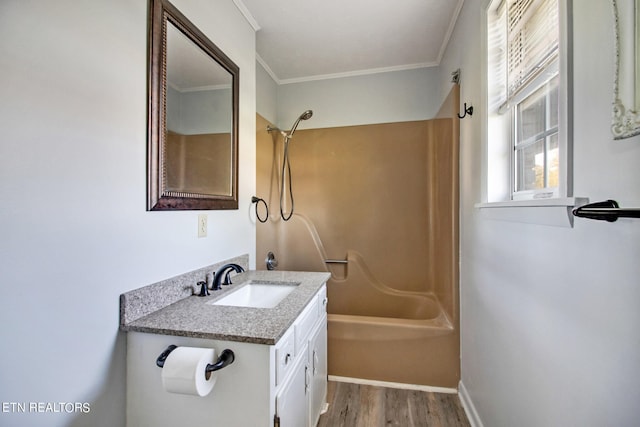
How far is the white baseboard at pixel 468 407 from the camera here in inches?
61.7

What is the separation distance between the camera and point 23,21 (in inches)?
27.2

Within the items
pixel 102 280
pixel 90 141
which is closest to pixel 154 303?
pixel 102 280

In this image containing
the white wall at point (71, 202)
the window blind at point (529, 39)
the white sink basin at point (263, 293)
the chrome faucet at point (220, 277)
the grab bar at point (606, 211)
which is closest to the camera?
the grab bar at point (606, 211)

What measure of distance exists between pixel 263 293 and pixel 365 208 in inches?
58.7

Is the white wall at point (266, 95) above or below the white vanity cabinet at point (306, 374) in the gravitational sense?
above

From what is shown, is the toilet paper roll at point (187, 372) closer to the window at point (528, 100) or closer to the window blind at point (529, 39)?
the window at point (528, 100)

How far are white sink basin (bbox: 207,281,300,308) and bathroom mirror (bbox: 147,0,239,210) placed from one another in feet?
1.59

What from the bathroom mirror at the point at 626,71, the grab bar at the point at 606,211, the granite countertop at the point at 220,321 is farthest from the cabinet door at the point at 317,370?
the bathroom mirror at the point at 626,71

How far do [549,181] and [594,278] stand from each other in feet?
1.60

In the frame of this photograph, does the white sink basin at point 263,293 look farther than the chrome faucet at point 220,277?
Yes

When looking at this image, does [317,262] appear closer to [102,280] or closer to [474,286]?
[474,286]

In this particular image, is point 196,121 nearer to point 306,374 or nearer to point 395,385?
point 306,374

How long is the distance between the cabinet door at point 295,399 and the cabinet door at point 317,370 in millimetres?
95

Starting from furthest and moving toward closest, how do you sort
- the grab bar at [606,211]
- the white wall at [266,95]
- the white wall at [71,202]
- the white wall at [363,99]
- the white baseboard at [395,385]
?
the white wall at [363,99] < the white wall at [266,95] < the white baseboard at [395,385] < the white wall at [71,202] < the grab bar at [606,211]
